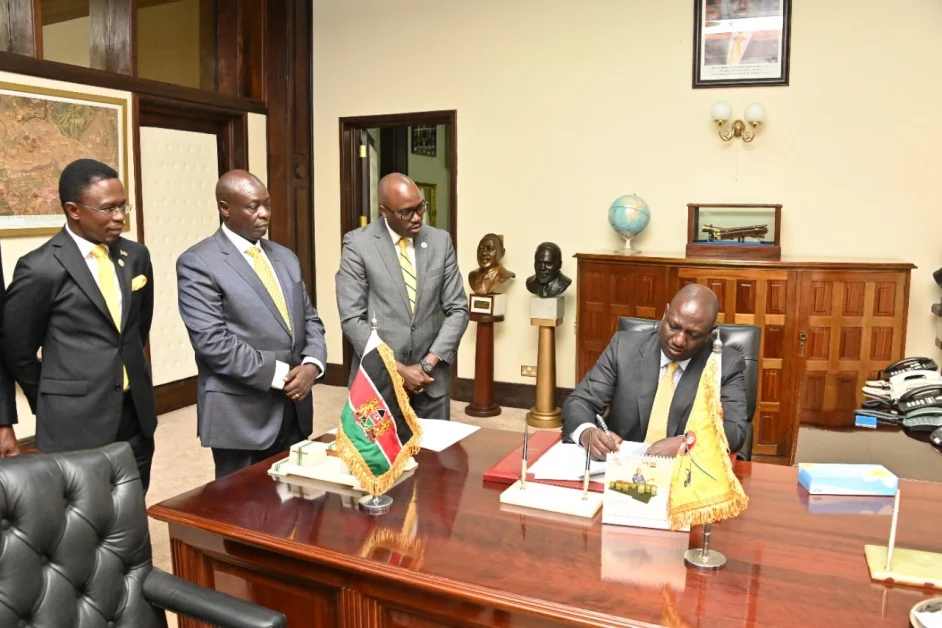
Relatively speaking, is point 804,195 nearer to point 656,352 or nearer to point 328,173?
point 656,352

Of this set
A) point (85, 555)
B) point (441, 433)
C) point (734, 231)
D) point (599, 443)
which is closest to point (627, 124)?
point (734, 231)

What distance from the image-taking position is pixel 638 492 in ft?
5.81

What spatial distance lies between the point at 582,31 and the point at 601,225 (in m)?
1.33

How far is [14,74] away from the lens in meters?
4.22

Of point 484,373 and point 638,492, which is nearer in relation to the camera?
point 638,492

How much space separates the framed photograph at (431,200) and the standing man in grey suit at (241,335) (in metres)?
5.00

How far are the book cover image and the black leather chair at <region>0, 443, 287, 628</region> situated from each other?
77cm

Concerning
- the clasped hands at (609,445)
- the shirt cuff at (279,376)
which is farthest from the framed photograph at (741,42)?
the shirt cuff at (279,376)

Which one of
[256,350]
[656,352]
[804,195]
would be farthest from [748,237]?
[256,350]

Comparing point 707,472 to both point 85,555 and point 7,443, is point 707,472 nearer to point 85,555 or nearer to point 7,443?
point 85,555

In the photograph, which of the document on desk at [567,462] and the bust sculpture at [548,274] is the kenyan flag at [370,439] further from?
the bust sculpture at [548,274]

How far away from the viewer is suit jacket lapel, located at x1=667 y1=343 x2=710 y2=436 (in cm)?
241

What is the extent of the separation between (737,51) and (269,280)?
11.9 ft

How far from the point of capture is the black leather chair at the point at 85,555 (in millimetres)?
1462
